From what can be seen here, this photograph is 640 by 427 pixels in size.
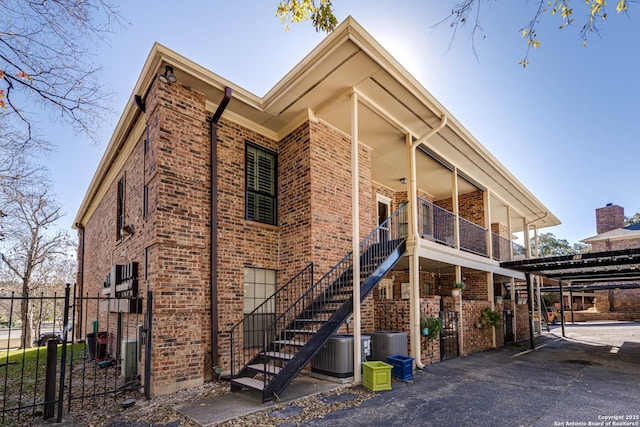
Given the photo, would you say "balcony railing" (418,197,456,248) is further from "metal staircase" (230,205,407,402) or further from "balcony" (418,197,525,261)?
"metal staircase" (230,205,407,402)

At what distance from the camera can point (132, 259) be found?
26.7ft

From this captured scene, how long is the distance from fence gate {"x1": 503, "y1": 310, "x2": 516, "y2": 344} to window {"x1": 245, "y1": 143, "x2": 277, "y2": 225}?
29.9 ft

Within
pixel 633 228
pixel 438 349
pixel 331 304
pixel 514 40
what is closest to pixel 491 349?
pixel 438 349

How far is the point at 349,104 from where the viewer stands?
752 cm

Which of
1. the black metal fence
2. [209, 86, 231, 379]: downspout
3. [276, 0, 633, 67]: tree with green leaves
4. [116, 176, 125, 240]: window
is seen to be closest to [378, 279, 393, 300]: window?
[209, 86, 231, 379]: downspout

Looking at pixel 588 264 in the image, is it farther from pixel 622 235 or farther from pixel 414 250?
pixel 622 235

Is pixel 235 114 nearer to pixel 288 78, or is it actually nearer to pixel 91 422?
pixel 288 78

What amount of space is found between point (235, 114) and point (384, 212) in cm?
657

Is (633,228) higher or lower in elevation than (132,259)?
higher

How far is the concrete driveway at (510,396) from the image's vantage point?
4777 millimetres

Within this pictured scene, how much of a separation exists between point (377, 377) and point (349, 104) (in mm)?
5016

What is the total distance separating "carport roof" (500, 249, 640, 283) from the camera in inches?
362

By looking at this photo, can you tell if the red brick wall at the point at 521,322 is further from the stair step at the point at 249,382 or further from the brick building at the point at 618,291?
the brick building at the point at 618,291

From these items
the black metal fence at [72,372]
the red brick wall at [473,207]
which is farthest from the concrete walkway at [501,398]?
the red brick wall at [473,207]
